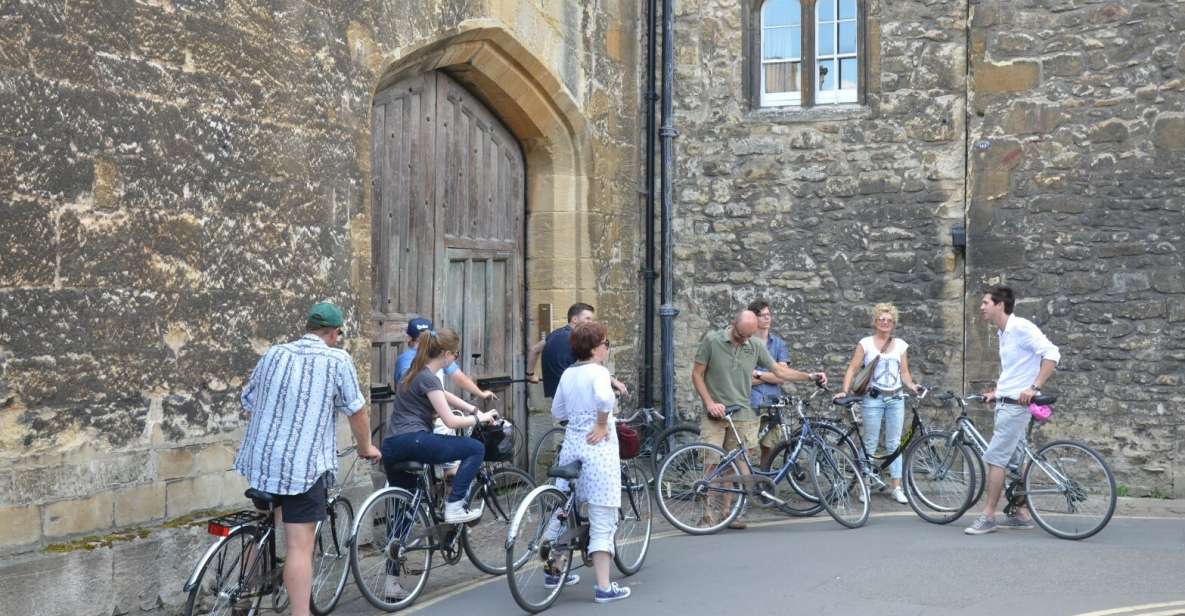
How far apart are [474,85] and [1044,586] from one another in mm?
5749

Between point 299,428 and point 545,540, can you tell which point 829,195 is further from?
point 299,428

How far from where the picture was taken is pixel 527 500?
6.72 metres

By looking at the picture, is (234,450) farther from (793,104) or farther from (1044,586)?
(793,104)

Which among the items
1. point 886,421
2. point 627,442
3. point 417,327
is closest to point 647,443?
point 886,421

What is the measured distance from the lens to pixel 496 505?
7871mm

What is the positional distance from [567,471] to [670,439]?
14.5 ft

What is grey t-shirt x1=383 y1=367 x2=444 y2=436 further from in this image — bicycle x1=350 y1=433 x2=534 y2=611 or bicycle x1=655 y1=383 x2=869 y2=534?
bicycle x1=655 y1=383 x2=869 y2=534

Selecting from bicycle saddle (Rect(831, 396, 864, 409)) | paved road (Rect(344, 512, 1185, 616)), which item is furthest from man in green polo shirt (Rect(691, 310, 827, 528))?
bicycle saddle (Rect(831, 396, 864, 409))

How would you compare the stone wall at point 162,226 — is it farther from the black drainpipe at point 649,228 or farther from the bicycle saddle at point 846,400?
the black drainpipe at point 649,228

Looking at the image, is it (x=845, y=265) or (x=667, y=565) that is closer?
(x=667, y=565)

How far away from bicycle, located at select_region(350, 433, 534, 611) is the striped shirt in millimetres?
729

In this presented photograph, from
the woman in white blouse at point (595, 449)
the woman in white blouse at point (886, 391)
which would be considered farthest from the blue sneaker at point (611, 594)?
the woman in white blouse at point (886, 391)

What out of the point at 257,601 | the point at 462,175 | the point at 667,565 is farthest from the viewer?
the point at 462,175

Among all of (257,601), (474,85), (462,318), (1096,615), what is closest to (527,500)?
(257,601)
